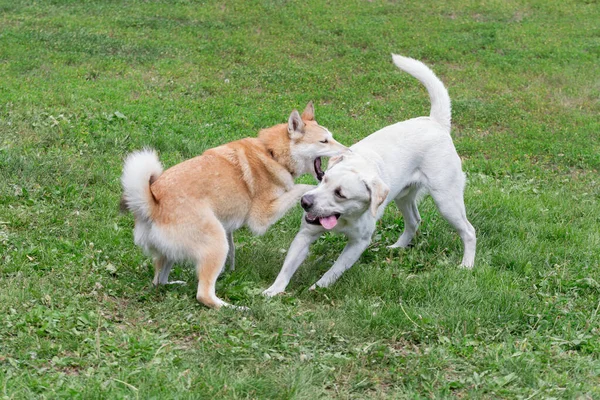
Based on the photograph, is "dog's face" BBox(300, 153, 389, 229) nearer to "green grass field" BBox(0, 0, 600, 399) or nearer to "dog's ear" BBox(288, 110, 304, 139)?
"green grass field" BBox(0, 0, 600, 399)

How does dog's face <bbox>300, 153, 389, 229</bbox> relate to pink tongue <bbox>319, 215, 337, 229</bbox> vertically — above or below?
above

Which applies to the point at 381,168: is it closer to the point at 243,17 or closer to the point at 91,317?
the point at 91,317

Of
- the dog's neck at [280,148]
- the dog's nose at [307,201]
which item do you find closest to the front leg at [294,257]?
the dog's nose at [307,201]

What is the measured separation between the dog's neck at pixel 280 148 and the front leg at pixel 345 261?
85 centimetres

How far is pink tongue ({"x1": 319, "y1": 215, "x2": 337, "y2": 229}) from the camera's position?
542cm

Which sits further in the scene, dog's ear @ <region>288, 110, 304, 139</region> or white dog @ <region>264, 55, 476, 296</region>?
dog's ear @ <region>288, 110, 304, 139</region>

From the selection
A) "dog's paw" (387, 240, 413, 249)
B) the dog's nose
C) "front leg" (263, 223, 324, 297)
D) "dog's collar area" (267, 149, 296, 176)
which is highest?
the dog's nose

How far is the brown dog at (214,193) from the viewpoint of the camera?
16.6ft

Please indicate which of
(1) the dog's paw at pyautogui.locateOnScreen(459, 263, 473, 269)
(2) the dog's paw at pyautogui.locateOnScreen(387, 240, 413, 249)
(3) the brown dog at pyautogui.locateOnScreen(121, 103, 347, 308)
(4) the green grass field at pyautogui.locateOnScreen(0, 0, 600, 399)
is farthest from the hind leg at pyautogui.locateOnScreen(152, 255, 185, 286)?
(1) the dog's paw at pyautogui.locateOnScreen(459, 263, 473, 269)

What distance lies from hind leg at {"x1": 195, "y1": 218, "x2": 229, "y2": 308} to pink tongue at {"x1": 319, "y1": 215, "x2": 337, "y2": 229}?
0.81 metres

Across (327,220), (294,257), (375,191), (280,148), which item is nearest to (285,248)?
(294,257)

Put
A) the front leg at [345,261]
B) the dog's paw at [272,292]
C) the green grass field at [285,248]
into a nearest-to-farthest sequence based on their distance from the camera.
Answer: the green grass field at [285,248], the dog's paw at [272,292], the front leg at [345,261]

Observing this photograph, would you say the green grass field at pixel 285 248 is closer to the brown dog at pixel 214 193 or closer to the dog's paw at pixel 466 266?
the dog's paw at pixel 466 266

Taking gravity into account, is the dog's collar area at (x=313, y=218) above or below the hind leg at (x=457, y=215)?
above
